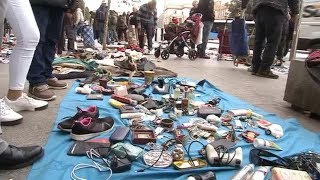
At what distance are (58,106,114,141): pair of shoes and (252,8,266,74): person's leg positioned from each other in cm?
351

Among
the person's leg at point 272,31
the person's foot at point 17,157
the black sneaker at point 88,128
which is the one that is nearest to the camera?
the person's foot at point 17,157

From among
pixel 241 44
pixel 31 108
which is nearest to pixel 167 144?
pixel 31 108

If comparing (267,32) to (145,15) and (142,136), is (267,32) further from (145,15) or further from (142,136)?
(145,15)

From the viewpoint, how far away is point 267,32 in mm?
4820

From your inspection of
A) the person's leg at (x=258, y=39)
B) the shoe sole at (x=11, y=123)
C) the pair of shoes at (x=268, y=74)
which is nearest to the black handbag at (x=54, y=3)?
the shoe sole at (x=11, y=123)

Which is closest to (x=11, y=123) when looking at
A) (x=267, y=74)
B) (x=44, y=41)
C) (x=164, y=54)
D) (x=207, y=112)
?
(x=44, y=41)

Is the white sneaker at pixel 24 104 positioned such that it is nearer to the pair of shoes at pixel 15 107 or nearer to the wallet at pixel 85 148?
the pair of shoes at pixel 15 107

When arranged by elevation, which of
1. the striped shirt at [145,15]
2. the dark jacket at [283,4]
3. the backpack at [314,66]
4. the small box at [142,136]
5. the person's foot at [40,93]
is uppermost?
the dark jacket at [283,4]

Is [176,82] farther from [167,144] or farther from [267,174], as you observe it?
[267,174]

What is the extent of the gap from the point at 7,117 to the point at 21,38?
0.51 metres

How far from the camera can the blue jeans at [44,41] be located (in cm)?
256

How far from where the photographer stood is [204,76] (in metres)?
4.79

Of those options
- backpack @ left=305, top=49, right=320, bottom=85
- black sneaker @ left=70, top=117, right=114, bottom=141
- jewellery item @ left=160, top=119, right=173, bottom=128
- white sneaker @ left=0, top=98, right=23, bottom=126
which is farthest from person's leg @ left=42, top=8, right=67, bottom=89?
→ backpack @ left=305, top=49, right=320, bottom=85

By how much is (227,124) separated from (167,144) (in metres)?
0.66
